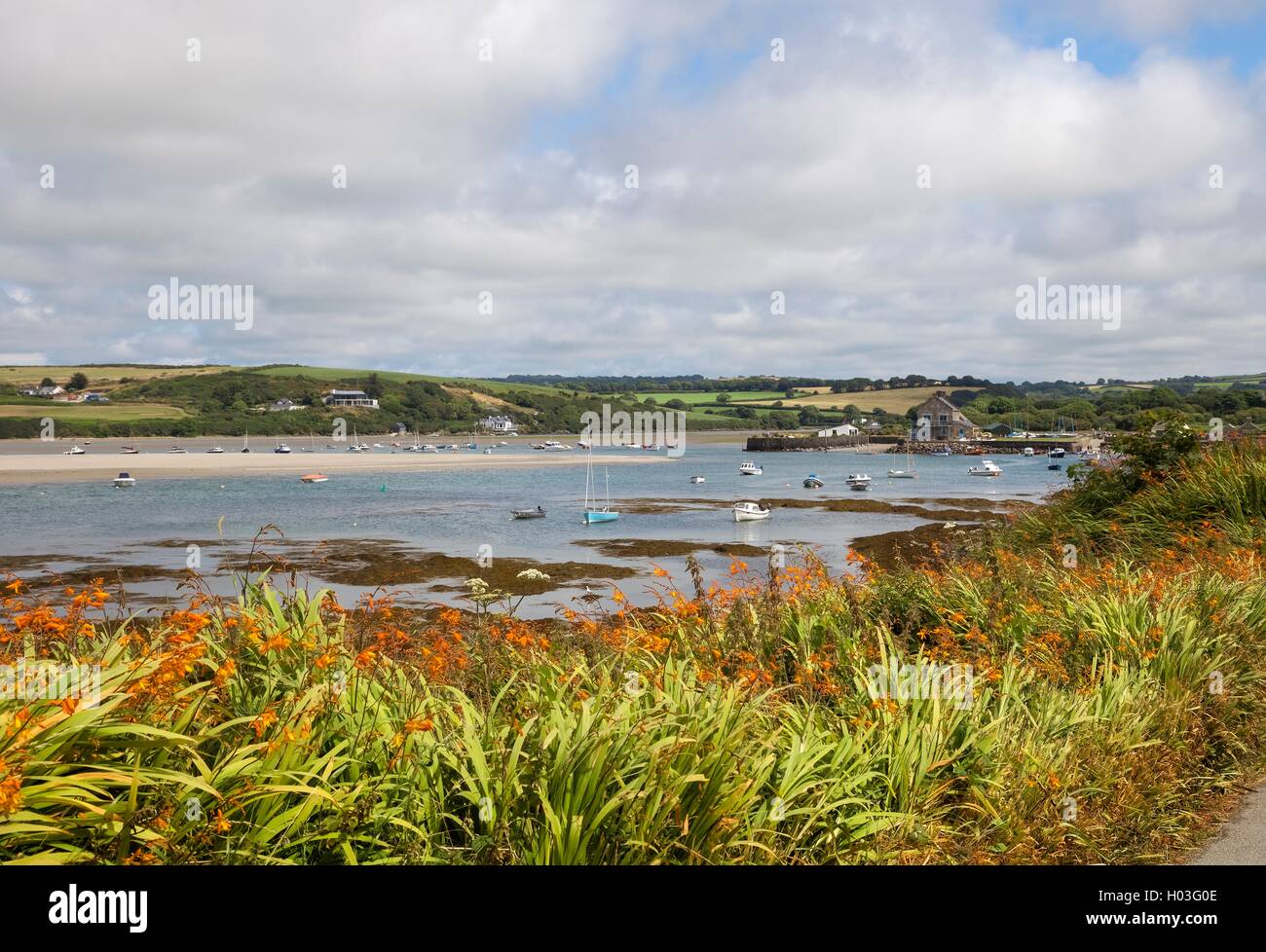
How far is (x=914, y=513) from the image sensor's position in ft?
181

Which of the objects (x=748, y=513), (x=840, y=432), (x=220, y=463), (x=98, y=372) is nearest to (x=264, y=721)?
(x=748, y=513)

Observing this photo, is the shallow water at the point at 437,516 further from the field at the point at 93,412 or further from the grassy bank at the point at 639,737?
the field at the point at 93,412

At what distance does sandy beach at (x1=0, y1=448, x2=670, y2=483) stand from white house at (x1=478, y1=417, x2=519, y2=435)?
157 feet

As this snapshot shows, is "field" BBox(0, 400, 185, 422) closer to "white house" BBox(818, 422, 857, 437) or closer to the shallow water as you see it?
the shallow water

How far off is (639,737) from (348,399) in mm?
179574

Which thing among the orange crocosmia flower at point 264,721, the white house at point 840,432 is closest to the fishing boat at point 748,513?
the orange crocosmia flower at point 264,721

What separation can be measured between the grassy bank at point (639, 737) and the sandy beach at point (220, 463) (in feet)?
265

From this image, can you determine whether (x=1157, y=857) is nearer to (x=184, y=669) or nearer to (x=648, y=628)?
(x=648, y=628)

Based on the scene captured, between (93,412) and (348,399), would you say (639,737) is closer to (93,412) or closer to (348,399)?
(93,412)

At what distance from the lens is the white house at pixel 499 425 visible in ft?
600

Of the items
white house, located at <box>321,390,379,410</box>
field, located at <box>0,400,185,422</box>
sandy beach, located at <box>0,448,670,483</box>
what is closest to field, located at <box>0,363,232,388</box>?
field, located at <box>0,400,185,422</box>

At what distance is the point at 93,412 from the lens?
135 metres
